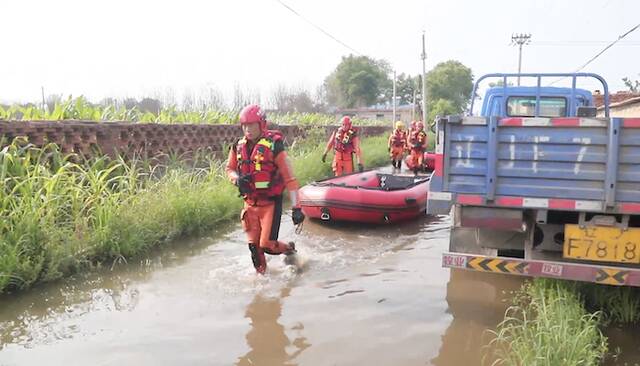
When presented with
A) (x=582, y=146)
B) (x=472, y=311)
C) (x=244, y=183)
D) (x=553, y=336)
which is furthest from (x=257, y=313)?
(x=582, y=146)

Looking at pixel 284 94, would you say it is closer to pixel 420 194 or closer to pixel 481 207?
pixel 420 194

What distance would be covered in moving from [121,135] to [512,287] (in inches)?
225

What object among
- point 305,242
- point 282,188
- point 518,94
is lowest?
point 305,242

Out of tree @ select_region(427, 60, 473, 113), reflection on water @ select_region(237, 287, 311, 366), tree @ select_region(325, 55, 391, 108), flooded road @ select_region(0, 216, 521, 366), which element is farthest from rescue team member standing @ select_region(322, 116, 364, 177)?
tree @ select_region(325, 55, 391, 108)

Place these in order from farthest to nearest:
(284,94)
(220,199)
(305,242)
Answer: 1. (284,94)
2. (220,199)
3. (305,242)

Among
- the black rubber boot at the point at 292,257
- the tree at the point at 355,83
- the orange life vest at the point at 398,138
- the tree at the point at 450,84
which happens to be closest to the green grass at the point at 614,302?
the black rubber boot at the point at 292,257

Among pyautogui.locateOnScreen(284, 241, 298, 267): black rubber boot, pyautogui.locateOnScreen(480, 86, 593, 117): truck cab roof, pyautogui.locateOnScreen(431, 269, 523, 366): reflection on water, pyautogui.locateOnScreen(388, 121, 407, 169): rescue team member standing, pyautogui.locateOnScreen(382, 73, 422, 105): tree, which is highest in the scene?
pyautogui.locateOnScreen(382, 73, 422, 105): tree

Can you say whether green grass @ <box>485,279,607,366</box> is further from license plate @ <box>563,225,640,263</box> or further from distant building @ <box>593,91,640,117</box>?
distant building @ <box>593,91,640,117</box>

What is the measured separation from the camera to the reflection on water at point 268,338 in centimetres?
318

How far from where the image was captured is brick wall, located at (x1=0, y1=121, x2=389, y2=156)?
5.87 m

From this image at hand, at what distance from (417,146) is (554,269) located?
9.06 meters

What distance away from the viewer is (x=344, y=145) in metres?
9.86

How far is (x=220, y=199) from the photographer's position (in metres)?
7.21

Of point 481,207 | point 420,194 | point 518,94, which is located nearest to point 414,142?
point 420,194
